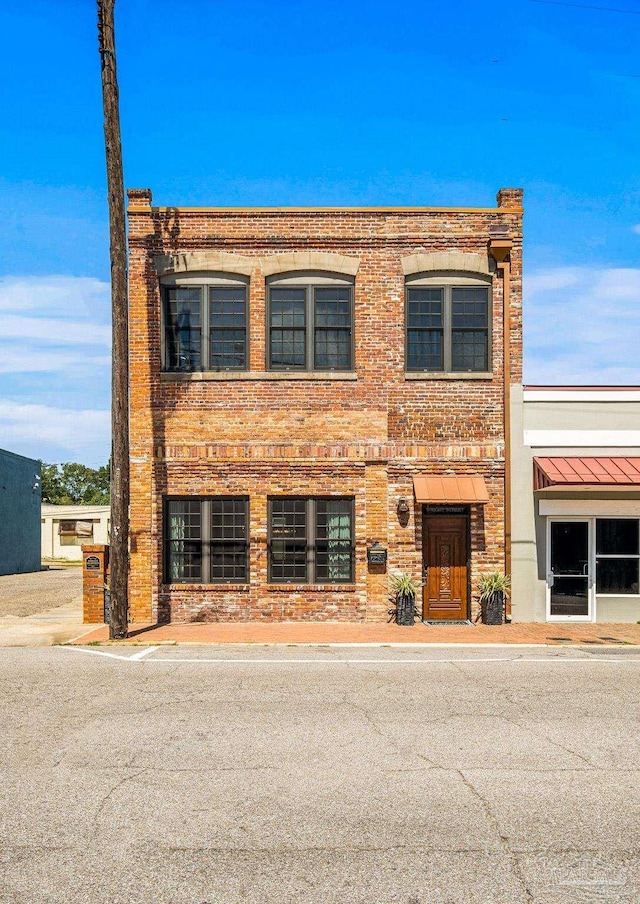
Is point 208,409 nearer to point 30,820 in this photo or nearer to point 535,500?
point 535,500

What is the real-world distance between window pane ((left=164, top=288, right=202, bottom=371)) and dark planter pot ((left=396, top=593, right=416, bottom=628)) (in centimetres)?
646

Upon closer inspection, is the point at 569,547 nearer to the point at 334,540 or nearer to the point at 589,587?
the point at 589,587

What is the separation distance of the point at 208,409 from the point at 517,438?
646 cm

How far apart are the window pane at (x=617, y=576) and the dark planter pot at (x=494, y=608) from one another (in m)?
2.12

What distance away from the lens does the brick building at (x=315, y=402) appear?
17.5 m

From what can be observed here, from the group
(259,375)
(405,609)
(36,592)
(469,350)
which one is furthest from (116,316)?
(36,592)

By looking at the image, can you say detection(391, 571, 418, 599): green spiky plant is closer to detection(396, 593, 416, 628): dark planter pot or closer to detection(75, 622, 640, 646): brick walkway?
detection(396, 593, 416, 628): dark planter pot

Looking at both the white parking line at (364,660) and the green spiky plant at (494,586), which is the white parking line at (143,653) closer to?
the white parking line at (364,660)

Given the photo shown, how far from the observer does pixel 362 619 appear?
17.5m

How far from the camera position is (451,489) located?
17.2 metres

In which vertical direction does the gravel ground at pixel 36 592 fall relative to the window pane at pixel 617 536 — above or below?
below

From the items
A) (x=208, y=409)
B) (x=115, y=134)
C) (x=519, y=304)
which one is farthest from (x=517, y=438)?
(x=115, y=134)

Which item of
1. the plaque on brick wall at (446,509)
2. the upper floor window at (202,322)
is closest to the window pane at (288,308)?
the upper floor window at (202,322)

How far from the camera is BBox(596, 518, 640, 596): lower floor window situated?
17.5 metres
